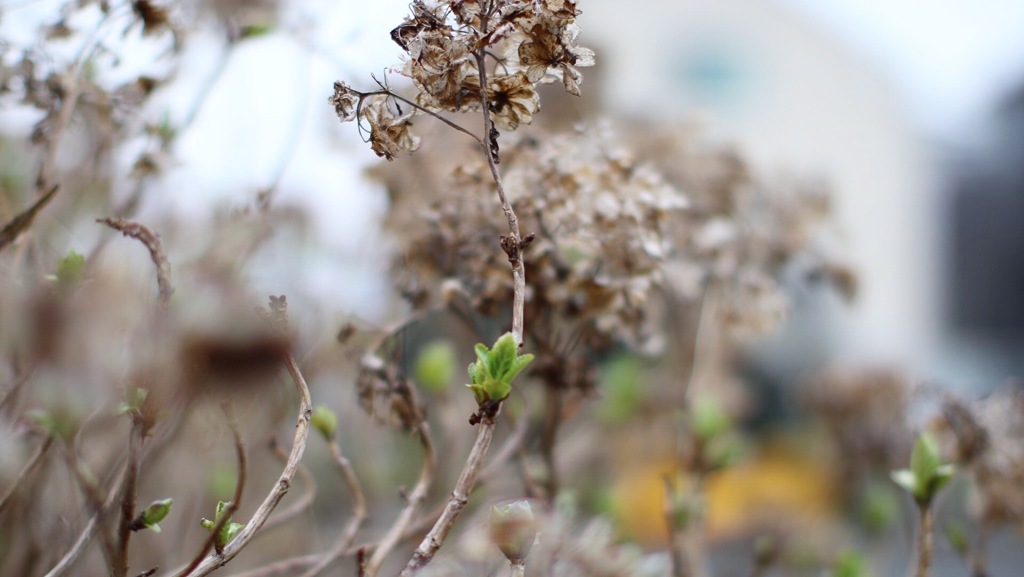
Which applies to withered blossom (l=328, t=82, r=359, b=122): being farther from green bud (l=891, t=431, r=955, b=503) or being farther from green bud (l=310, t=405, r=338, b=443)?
green bud (l=891, t=431, r=955, b=503)

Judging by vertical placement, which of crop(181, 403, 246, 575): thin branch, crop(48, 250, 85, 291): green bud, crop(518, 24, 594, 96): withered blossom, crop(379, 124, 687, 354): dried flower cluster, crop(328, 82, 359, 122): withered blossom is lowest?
crop(181, 403, 246, 575): thin branch

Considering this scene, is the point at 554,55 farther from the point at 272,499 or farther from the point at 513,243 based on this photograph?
the point at 272,499

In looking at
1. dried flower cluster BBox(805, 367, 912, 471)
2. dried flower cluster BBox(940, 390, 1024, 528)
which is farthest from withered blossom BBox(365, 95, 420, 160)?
dried flower cluster BBox(805, 367, 912, 471)

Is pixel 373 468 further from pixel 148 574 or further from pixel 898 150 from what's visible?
pixel 898 150

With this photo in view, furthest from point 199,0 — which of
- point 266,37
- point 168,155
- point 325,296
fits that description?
point 325,296

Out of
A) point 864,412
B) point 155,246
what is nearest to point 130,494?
point 155,246

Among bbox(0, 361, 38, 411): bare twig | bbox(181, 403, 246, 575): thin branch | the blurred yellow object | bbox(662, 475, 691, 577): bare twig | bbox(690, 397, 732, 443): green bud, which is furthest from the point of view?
the blurred yellow object
